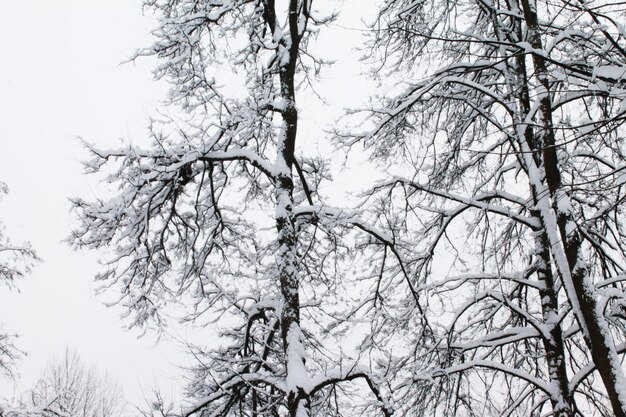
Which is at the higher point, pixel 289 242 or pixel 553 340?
pixel 289 242

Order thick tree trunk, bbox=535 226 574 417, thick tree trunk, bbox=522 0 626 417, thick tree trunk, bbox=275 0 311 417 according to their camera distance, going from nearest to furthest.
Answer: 1. thick tree trunk, bbox=522 0 626 417
2. thick tree trunk, bbox=275 0 311 417
3. thick tree trunk, bbox=535 226 574 417

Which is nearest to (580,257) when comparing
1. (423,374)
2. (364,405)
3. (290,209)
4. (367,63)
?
(423,374)

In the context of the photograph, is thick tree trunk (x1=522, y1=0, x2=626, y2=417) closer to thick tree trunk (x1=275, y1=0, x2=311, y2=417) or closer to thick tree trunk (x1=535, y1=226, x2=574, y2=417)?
thick tree trunk (x1=535, y1=226, x2=574, y2=417)

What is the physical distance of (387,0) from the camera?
6.70 meters

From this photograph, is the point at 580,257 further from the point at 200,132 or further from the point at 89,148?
the point at 89,148

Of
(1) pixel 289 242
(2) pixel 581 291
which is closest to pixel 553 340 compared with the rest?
(2) pixel 581 291

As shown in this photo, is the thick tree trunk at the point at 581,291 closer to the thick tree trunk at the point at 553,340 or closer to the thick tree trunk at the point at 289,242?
the thick tree trunk at the point at 553,340

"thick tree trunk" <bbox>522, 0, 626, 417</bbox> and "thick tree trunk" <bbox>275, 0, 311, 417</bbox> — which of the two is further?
"thick tree trunk" <bbox>275, 0, 311, 417</bbox>

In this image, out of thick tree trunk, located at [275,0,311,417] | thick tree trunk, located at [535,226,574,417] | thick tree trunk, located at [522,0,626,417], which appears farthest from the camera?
thick tree trunk, located at [535,226,574,417]

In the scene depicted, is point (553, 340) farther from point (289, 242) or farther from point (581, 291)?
point (289, 242)

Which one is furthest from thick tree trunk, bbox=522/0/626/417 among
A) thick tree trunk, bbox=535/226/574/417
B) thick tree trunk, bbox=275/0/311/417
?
thick tree trunk, bbox=275/0/311/417

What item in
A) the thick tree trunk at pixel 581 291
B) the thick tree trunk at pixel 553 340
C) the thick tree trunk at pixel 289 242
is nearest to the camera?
the thick tree trunk at pixel 581 291

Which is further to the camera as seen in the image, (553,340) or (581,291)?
(553,340)

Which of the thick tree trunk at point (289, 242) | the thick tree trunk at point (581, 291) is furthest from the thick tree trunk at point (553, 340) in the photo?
the thick tree trunk at point (289, 242)
